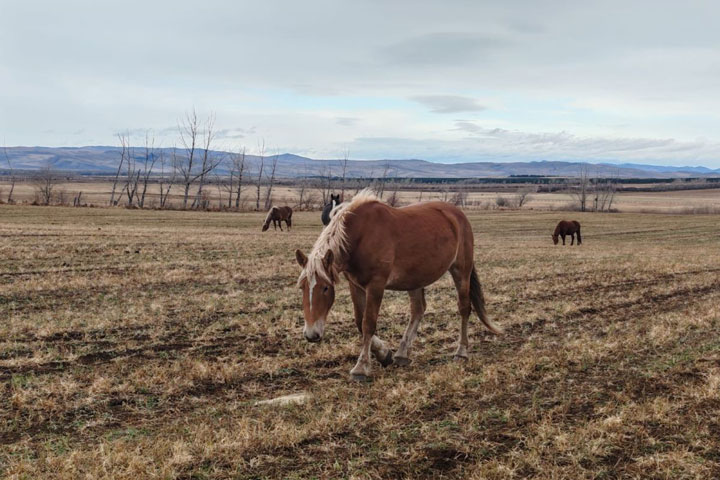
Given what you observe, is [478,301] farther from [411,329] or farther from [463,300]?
[411,329]

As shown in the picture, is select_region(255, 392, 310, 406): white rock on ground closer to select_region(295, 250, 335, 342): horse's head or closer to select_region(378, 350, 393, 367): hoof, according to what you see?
select_region(295, 250, 335, 342): horse's head

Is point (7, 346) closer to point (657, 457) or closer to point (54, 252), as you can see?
point (657, 457)

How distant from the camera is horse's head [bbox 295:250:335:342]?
615 cm

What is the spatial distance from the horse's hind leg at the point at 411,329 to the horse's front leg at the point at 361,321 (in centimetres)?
22

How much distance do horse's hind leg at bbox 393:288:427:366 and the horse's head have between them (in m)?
1.56

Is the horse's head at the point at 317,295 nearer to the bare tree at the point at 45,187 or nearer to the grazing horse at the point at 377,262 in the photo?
the grazing horse at the point at 377,262

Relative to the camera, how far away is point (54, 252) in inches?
711

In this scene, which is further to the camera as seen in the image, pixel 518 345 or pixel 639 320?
pixel 639 320

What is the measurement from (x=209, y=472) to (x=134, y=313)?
6.48 metres

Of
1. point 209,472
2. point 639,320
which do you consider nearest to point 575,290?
point 639,320

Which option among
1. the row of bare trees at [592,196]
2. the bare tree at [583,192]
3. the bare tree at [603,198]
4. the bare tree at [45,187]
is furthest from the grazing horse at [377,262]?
the bare tree at [583,192]

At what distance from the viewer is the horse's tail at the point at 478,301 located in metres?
8.41

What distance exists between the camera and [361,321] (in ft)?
23.3

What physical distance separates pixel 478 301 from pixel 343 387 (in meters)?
3.08
